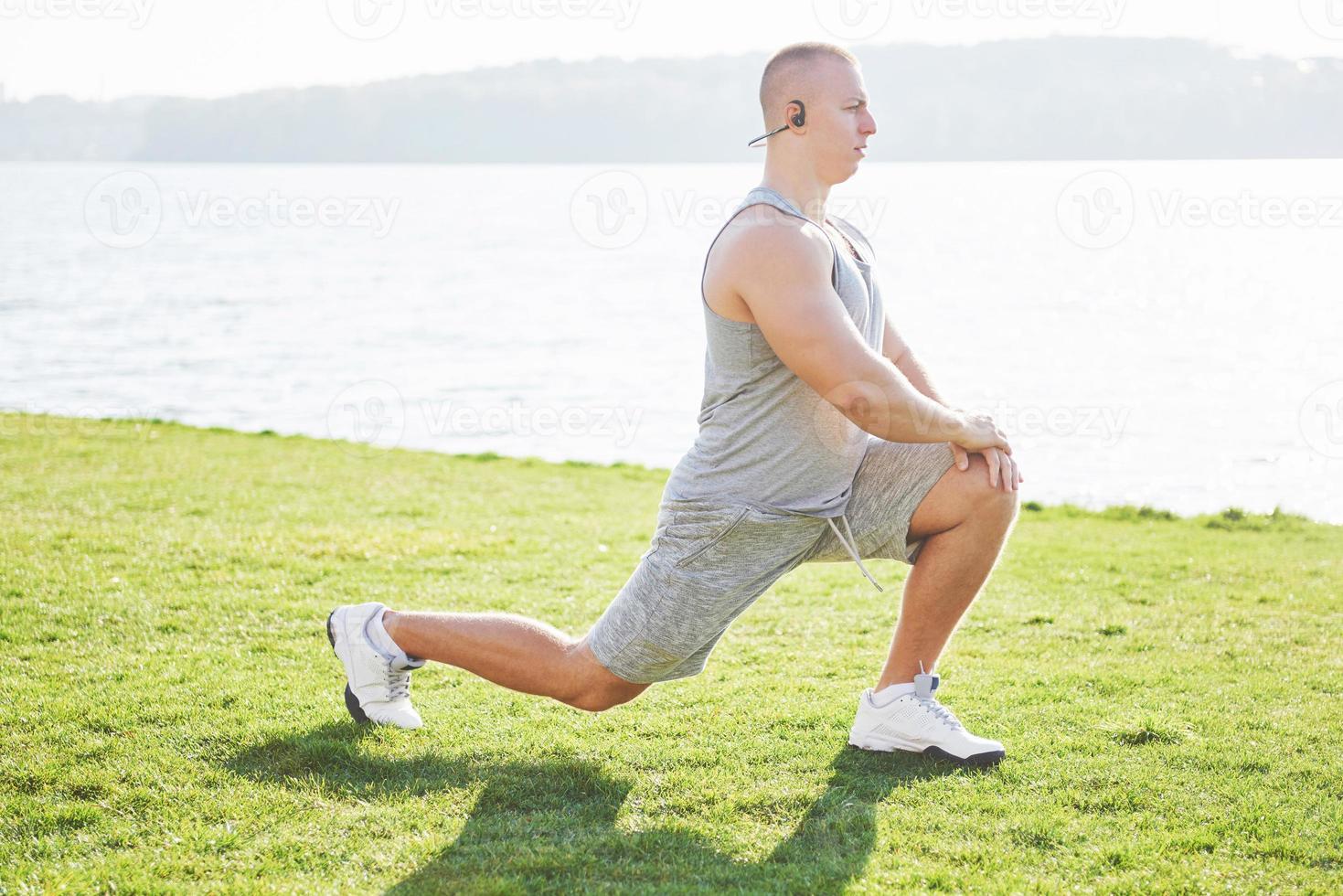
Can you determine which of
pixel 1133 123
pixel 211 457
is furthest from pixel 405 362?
pixel 1133 123

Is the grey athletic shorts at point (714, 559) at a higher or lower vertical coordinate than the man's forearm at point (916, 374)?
lower

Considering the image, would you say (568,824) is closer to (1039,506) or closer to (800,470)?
(800,470)

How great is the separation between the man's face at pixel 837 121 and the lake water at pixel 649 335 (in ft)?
3.15

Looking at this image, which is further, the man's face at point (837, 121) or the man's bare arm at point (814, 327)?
the man's face at point (837, 121)

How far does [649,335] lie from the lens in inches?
1448

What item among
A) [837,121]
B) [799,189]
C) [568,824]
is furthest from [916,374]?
[568,824]

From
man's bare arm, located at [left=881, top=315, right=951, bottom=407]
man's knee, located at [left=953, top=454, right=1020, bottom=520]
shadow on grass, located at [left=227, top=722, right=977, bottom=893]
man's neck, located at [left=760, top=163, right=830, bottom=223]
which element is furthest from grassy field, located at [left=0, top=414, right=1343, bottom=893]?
man's neck, located at [left=760, top=163, right=830, bottom=223]

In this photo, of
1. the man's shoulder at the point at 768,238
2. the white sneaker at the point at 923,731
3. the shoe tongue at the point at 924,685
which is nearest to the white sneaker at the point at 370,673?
the white sneaker at the point at 923,731

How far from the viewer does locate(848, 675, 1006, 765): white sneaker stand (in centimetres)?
393

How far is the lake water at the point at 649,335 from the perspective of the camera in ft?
63.9

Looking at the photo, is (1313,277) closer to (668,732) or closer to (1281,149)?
(668,732)

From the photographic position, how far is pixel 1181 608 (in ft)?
20.4

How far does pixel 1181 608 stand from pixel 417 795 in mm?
4309

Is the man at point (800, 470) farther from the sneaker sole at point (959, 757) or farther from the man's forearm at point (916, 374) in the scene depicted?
the man's forearm at point (916, 374)
